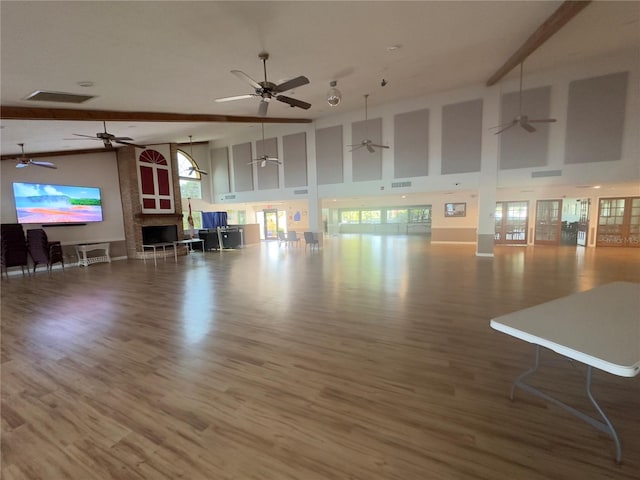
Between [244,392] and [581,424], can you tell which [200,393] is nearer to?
[244,392]

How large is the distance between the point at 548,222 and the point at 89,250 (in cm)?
1641

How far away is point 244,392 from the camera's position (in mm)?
2016

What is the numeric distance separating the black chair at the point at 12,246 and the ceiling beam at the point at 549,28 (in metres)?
12.3

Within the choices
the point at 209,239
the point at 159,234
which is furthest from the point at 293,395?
the point at 209,239

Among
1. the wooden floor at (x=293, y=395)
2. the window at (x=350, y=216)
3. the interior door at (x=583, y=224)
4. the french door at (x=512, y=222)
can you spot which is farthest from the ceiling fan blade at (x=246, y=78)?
the window at (x=350, y=216)

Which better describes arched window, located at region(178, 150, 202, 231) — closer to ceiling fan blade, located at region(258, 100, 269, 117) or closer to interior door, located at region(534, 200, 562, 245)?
ceiling fan blade, located at region(258, 100, 269, 117)

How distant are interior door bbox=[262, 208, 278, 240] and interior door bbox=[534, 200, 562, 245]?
488 inches

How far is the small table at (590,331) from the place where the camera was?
124 centimetres

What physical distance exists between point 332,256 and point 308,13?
6158 mm

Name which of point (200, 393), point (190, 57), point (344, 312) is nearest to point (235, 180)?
point (190, 57)

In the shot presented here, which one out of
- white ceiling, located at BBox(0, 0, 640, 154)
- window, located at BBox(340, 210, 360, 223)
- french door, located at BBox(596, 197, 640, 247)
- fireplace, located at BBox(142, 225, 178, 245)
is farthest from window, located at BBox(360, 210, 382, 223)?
fireplace, located at BBox(142, 225, 178, 245)

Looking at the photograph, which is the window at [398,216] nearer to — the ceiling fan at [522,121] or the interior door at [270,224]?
the interior door at [270,224]

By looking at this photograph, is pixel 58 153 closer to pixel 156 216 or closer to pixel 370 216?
pixel 156 216

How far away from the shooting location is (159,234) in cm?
1032
